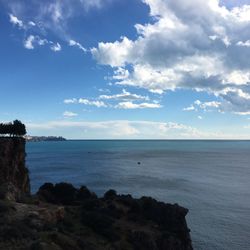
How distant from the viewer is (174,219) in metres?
52.8

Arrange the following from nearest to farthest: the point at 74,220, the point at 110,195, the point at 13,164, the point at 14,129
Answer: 1. the point at 74,220
2. the point at 110,195
3. the point at 13,164
4. the point at 14,129

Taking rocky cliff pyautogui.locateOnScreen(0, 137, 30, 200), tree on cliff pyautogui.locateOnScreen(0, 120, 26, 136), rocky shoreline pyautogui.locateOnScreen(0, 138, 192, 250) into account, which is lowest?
rocky shoreline pyautogui.locateOnScreen(0, 138, 192, 250)

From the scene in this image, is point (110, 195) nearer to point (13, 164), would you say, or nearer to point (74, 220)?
point (13, 164)

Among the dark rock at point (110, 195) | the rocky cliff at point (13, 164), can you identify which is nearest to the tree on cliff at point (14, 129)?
the rocky cliff at point (13, 164)

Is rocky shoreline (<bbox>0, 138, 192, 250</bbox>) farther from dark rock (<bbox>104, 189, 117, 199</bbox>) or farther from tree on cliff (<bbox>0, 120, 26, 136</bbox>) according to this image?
tree on cliff (<bbox>0, 120, 26, 136</bbox>)

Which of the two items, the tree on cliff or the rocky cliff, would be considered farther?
the tree on cliff

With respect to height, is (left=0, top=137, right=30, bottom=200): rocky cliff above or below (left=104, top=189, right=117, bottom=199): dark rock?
above

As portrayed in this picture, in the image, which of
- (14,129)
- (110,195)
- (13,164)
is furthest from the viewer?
(14,129)

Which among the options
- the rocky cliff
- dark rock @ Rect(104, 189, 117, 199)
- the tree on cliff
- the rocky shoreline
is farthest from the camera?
the tree on cliff

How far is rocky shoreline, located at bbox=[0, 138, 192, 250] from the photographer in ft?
100

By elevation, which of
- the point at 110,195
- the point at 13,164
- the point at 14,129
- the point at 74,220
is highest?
the point at 14,129

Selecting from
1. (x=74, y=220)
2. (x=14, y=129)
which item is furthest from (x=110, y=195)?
(x=14, y=129)

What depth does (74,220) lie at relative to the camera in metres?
42.5

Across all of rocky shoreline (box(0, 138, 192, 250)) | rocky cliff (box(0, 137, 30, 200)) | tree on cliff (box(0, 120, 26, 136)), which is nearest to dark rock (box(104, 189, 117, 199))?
rocky shoreline (box(0, 138, 192, 250))
